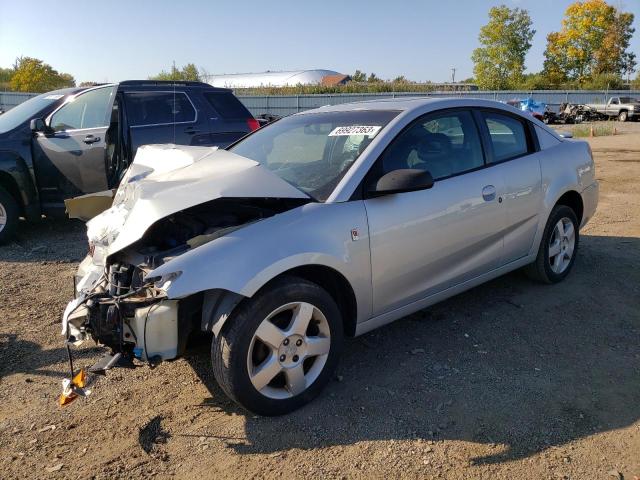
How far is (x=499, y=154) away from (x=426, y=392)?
2028 millimetres

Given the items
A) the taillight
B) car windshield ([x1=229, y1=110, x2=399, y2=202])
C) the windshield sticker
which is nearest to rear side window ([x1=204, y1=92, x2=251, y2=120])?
the taillight

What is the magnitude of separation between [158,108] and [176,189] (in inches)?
186

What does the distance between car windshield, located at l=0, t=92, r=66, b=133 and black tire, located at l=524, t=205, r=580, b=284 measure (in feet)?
20.7

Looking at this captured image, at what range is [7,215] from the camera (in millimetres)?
6488

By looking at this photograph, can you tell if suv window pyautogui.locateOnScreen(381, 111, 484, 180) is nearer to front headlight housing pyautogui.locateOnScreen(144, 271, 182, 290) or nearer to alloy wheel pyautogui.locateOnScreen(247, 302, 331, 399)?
alloy wheel pyautogui.locateOnScreen(247, 302, 331, 399)

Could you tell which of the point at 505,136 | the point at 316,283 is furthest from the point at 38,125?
→ the point at 505,136

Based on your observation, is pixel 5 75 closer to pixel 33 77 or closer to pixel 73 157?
pixel 33 77

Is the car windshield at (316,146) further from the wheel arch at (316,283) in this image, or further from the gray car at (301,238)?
the wheel arch at (316,283)

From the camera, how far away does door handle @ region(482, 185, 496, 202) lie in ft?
12.8

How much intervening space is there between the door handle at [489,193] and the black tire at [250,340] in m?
1.56

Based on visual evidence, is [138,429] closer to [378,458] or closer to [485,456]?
[378,458]

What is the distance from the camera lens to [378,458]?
2648 mm

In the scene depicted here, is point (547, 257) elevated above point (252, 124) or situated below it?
below

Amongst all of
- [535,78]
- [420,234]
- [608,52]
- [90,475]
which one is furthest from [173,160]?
[608,52]
